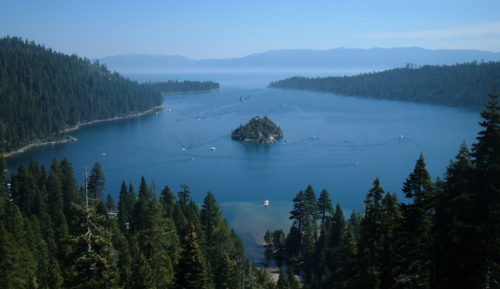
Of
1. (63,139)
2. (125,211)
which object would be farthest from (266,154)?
(125,211)

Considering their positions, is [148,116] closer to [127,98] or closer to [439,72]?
[127,98]

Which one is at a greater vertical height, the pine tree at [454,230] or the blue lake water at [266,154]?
the pine tree at [454,230]

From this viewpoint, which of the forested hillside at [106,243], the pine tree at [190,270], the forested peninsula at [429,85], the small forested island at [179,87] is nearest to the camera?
the forested hillside at [106,243]

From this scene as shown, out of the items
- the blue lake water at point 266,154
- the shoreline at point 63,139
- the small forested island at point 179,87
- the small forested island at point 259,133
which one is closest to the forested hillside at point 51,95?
the shoreline at point 63,139

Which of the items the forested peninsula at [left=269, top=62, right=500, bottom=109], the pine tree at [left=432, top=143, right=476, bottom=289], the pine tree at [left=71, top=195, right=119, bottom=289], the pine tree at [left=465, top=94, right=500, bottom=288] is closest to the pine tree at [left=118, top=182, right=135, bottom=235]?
the pine tree at [left=71, top=195, right=119, bottom=289]

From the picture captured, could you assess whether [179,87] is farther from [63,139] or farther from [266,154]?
[266,154]

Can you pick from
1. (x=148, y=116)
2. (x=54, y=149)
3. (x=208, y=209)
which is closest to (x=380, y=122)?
(x=148, y=116)

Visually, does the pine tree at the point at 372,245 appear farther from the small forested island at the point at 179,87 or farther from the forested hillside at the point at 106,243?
the small forested island at the point at 179,87
